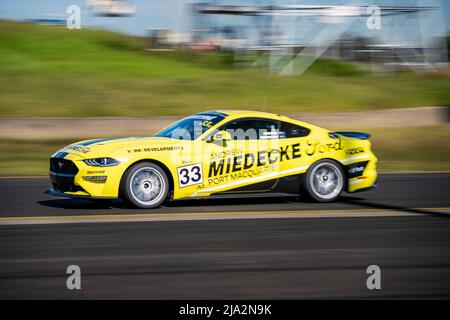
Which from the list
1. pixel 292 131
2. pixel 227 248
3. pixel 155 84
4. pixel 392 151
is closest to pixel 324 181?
pixel 292 131

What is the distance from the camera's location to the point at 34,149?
1822 centimetres

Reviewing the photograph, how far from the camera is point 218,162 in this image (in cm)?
1023

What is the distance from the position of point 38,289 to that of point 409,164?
13.8 metres

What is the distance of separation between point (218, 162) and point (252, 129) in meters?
0.78

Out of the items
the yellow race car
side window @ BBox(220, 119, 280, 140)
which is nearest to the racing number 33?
the yellow race car

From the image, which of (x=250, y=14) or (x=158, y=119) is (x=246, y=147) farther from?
(x=250, y=14)

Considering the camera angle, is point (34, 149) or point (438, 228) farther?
point (34, 149)

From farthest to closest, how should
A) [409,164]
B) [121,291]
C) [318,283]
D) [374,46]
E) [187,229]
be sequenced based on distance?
[374,46], [409,164], [187,229], [318,283], [121,291]

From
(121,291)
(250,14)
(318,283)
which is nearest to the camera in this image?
(121,291)

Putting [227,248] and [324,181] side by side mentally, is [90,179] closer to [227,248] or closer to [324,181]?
[227,248]

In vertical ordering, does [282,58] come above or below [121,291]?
above

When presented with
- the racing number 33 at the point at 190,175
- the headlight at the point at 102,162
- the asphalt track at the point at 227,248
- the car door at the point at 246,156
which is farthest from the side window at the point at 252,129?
the headlight at the point at 102,162

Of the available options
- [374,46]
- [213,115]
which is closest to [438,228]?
[213,115]

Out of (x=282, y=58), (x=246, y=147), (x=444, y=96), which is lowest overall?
(x=246, y=147)
